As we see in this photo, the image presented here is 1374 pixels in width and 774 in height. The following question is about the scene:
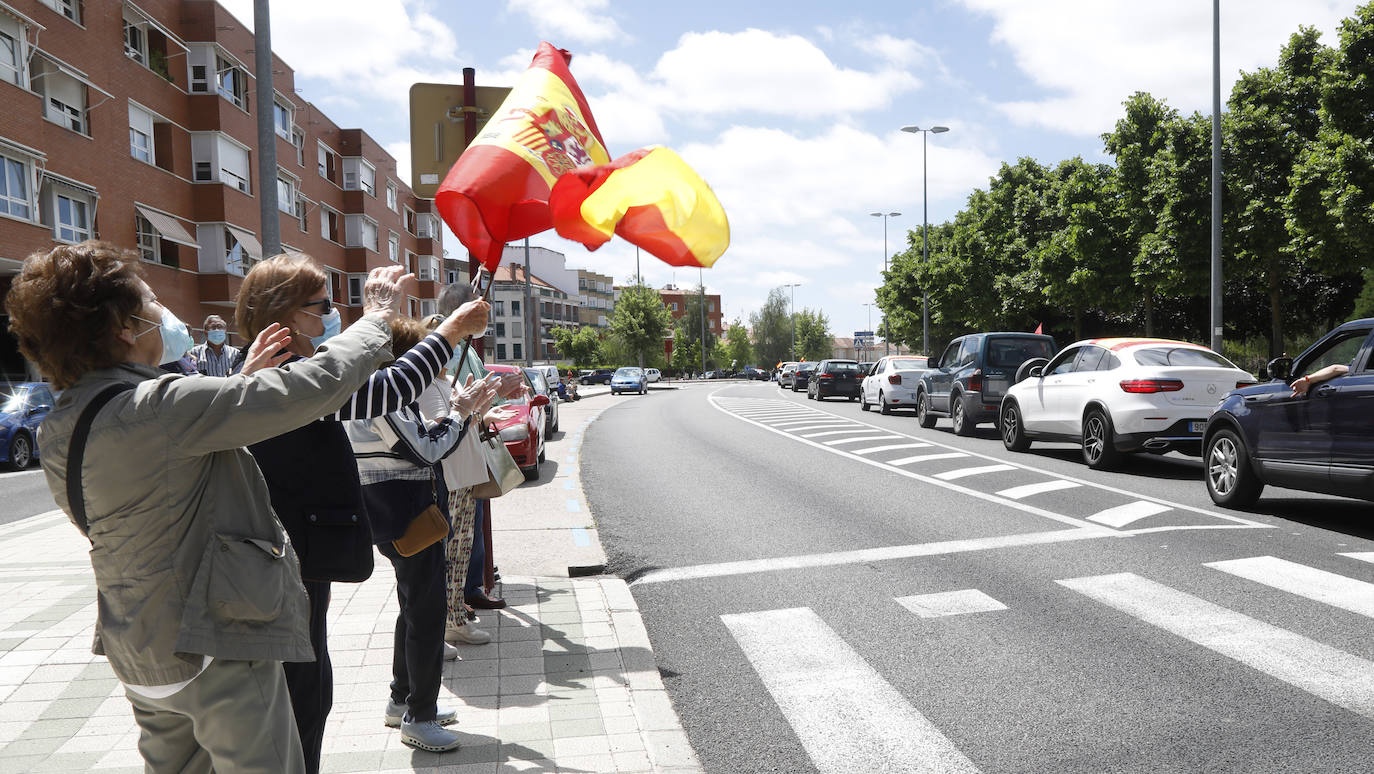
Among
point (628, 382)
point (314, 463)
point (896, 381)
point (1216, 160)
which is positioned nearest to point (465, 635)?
point (314, 463)

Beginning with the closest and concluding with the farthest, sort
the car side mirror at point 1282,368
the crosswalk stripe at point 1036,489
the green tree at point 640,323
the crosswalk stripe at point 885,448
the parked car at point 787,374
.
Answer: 1. the car side mirror at point 1282,368
2. the crosswalk stripe at point 1036,489
3. the crosswalk stripe at point 885,448
4. the parked car at point 787,374
5. the green tree at point 640,323

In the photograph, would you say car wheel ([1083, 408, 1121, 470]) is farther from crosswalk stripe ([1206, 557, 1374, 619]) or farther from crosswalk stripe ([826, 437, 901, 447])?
crosswalk stripe ([1206, 557, 1374, 619])

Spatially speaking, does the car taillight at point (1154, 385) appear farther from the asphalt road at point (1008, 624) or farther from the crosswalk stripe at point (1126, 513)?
the crosswalk stripe at point (1126, 513)

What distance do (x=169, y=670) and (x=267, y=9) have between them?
8950mm

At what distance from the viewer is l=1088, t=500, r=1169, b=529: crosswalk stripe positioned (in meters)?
8.28

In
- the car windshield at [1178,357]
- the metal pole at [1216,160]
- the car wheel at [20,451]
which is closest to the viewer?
the car windshield at [1178,357]

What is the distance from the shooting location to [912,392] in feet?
81.8

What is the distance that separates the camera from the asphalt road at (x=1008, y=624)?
371 cm

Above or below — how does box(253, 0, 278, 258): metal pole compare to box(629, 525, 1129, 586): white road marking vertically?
above

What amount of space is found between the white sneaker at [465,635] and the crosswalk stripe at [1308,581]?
4.77 m

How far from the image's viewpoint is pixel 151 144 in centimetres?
2756

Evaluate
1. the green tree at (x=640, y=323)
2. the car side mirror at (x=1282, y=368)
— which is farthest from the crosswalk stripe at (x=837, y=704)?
the green tree at (x=640, y=323)

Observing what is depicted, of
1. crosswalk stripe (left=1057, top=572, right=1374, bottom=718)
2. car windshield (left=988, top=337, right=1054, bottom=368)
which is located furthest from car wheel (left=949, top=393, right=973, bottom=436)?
crosswalk stripe (left=1057, top=572, right=1374, bottom=718)

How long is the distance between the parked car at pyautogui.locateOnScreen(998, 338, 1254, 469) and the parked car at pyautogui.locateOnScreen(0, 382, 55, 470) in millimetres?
15508
